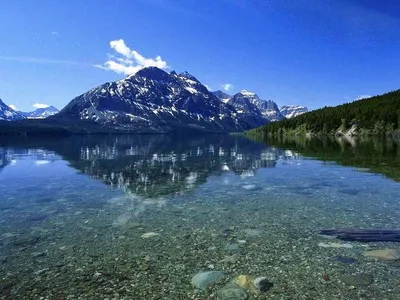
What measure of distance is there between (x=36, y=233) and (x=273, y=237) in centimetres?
1138

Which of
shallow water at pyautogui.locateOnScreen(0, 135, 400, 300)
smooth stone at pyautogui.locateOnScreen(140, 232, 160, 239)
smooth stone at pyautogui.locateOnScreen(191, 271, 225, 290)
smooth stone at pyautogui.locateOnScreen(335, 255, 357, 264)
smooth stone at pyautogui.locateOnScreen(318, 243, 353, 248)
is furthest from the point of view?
smooth stone at pyautogui.locateOnScreen(140, 232, 160, 239)

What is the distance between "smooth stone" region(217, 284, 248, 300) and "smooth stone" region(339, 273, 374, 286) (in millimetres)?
3439

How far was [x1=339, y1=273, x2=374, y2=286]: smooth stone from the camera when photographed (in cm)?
1030

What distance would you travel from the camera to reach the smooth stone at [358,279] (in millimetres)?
10305

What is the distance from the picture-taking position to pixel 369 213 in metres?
18.4

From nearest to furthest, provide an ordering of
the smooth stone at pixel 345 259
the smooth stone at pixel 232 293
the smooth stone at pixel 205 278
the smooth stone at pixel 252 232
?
the smooth stone at pixel 232 293
the smooth stone at pixel 205 278
the smooth stone at pixel 345 259
the smooth stone at pixel 252 232

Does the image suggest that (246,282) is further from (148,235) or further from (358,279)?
(148,235)

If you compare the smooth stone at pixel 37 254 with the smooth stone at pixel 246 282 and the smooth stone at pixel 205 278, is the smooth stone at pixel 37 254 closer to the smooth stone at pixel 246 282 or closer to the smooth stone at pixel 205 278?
the smooth stone at pixel 205 278

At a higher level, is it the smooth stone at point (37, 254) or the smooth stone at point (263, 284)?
the smooth stone at point (263, 284)

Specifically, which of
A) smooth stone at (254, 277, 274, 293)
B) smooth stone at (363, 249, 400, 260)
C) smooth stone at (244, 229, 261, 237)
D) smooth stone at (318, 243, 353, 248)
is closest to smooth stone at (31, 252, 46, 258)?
Answer: smooth stone at (254, 277, 274, 293)

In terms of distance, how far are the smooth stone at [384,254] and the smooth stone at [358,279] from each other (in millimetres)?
1866

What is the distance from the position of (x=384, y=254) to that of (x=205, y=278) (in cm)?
715

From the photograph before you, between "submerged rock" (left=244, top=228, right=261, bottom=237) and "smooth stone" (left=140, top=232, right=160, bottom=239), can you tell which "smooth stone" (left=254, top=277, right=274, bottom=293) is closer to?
"submerged rock" (left=244, top=228, right=261, bottom=237)

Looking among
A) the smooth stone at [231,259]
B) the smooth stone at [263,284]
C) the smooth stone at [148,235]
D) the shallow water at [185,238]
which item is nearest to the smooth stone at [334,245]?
the shallow water at [185,238]
